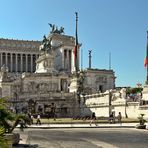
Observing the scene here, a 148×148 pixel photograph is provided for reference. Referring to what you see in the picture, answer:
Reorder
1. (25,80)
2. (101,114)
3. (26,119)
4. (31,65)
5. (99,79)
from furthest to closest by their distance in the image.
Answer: (31,65) < (99,79) < (25,80) < (101,114) < (26,119)

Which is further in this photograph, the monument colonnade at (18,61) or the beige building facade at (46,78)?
the monument colonnade at (18,61)

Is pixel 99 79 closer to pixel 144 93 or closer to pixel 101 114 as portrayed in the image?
pixel 101 114

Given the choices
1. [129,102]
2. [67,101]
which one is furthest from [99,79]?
[129,102]

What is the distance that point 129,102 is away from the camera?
6044 cm

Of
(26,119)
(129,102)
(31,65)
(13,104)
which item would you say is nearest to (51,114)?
(13,104)

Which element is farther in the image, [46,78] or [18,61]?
[18,61]

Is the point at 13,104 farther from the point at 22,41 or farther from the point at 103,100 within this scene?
the point at 22,41

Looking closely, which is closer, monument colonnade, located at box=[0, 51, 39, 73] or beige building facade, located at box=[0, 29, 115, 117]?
beige building facade, located at box=[0, 29, 115, 117]

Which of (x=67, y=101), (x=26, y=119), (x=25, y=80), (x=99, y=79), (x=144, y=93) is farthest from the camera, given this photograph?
(x=99, y=79)

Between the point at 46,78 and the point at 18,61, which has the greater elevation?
the point at 18,61

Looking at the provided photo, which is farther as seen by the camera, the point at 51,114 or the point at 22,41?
the point at 22,41

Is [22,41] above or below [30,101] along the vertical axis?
above

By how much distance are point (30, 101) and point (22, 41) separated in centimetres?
7206

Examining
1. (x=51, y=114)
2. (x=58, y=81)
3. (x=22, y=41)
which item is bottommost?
(x=51, y=114)
